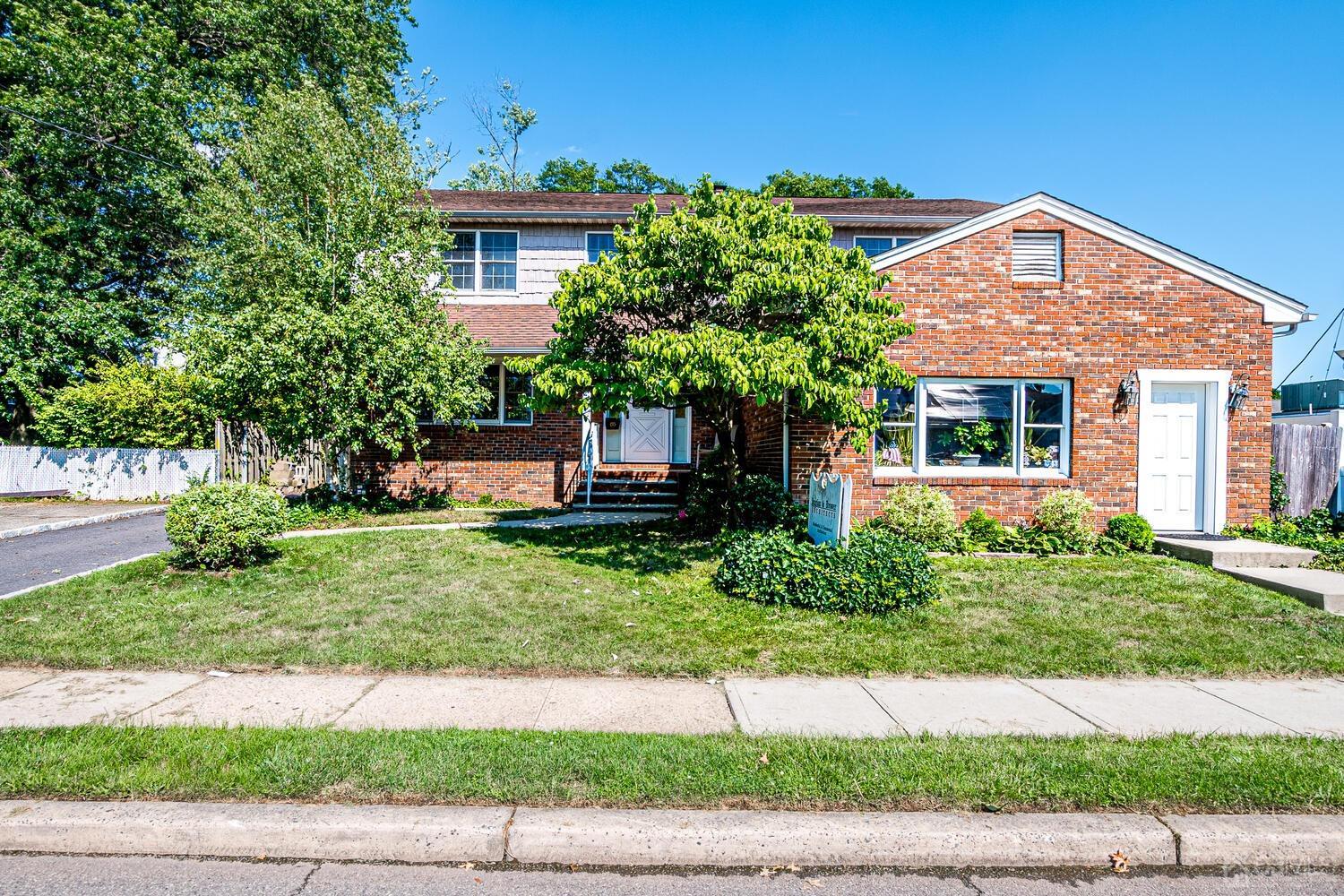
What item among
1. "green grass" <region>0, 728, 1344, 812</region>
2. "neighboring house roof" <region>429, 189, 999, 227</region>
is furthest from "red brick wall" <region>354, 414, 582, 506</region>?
"green grass" <region>0, 728, 1344, 812</region>

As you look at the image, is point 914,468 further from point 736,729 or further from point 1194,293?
point 736,729

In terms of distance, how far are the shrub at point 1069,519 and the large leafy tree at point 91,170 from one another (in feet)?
55.9

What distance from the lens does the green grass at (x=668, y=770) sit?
3.62m

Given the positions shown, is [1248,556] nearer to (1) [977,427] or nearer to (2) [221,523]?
(1) [977,427]

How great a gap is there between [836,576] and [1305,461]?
8986 millimetres

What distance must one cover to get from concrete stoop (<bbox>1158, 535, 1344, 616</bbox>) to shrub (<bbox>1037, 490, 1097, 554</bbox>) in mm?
982

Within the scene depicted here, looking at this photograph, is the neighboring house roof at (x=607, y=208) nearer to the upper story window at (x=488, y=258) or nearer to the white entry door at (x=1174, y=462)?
the upper story window at (x=488, y=258)

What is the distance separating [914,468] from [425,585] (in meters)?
7.02

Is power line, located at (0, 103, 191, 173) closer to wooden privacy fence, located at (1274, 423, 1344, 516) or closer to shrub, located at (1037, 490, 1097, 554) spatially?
shrub, located at (1037, 490, 1097, 554)

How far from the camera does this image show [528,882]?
3.19 metres

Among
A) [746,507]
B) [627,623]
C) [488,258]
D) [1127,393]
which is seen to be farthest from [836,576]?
[488,258]

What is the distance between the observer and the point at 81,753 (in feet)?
13.0

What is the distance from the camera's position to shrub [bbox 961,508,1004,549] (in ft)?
33.4

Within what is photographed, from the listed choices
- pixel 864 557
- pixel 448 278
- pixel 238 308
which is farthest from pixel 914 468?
pixel 238 308
